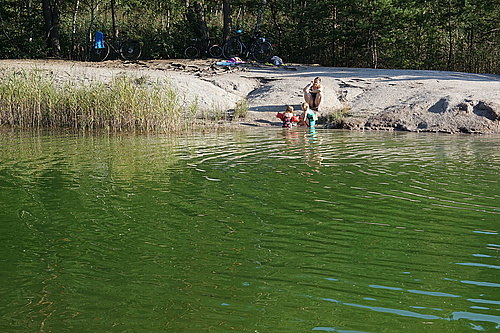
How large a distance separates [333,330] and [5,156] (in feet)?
28.5

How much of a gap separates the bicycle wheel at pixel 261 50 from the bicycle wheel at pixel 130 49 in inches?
196

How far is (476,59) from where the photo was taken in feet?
88.5

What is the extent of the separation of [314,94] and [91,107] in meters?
6.81

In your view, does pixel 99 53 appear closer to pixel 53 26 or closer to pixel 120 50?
pixel 120 50

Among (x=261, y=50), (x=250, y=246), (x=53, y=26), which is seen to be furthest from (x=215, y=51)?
(x=250, y=246)

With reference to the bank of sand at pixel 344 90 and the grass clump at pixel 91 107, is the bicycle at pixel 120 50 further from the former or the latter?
the grass clump at pixel 91 107

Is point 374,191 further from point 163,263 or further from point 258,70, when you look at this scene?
point 258,70

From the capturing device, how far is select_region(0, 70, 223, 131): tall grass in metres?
15.8

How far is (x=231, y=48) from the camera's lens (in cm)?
2706

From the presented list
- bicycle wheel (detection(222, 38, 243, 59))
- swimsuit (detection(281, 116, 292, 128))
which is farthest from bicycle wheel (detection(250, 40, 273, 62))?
swimsuit (detection(281, 116, 292, 128))

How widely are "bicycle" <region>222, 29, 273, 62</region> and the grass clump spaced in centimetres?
990

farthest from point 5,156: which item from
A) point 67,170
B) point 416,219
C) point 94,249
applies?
point 416,219

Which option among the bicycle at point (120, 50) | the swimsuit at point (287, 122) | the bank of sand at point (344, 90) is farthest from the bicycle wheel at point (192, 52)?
the swimsuit at point (287, 122)

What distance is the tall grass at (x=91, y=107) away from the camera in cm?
1581
